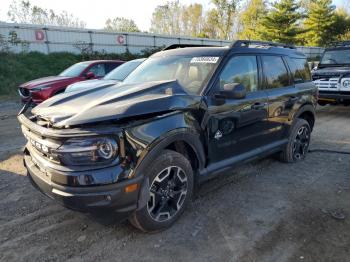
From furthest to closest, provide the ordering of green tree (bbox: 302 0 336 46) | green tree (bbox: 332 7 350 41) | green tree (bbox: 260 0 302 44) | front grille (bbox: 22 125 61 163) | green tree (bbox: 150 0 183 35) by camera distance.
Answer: green tree (bbox: 150 0 183 35) → green tree (bbox: 332 7 350 41) → green tree (bbox: 302 0 336 46) → green tree (bbox: 260 0 302 44) → front grille (bbox: 22 125 61 163)

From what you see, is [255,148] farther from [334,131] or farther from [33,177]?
[334,131]

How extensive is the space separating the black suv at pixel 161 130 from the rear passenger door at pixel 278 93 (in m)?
0.02

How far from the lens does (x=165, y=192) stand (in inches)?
130

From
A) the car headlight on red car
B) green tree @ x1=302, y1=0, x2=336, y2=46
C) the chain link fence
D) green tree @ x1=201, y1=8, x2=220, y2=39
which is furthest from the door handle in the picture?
green tree @ x1=201, y1=8, x2=220, y2=39

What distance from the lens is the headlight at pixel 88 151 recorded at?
270 centimetres

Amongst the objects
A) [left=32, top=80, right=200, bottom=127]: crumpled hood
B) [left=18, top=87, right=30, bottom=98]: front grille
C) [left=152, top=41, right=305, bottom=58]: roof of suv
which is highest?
[left=152, top=41, right=305, bottom=58]: roof of suv

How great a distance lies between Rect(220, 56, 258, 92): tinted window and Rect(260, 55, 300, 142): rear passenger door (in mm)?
236

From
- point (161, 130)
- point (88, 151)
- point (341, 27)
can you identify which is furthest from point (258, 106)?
point (341, 27)

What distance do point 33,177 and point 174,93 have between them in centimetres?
165

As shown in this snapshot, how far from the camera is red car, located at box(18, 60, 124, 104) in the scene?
9023 millimetres

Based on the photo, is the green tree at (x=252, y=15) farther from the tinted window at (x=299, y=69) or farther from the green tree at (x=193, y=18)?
the tinted window at (x=299, y=69)

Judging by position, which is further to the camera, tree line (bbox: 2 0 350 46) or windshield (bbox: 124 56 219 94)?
tree line (bbox: 2 0 350 46)

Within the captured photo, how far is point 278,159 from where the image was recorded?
18.0 ft

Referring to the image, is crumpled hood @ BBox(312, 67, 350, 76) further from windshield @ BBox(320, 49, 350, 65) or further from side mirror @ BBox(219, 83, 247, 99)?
side mirror @ BBox(219, 83, 247, 99)
